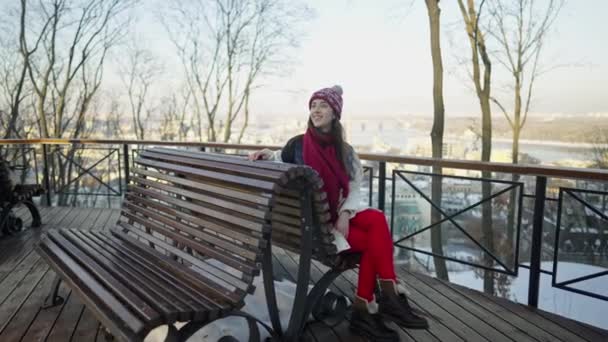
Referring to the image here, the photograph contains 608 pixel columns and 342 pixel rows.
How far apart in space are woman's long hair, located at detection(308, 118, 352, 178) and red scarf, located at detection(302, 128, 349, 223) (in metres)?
0.02

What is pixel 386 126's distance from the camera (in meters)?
8.97

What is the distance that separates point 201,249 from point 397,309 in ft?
3.09

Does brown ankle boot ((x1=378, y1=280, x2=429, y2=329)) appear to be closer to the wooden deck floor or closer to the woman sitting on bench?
the woman sitting on bench

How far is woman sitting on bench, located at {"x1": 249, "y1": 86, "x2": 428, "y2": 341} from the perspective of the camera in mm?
1837

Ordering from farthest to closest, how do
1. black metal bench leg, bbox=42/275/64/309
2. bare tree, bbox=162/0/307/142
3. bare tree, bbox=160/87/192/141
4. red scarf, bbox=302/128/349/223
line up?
bare tree, bbox=160/87/192/141 < bare tree, bbox=162/0/307/142 < black metal bench leg, bbox=42/275/64/309 < red scarf, bbox=302/128/349/223

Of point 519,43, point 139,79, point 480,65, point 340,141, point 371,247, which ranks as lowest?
point 371,247

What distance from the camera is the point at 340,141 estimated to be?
2002mm

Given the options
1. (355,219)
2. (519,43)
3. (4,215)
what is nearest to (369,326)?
(355,219)

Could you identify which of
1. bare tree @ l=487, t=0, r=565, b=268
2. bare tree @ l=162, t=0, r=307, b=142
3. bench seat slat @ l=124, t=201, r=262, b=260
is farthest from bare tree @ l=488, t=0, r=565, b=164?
bench seat slat @ l=124, t=201, r=262, b=260

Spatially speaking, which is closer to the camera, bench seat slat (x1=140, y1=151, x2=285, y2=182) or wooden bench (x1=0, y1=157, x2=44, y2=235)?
bench seat slat (x1=140, y1=151, x2=285, y2=182)

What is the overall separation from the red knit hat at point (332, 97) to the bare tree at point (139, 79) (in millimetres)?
12395

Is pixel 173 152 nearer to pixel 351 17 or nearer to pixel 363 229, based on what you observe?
pixel 363 229

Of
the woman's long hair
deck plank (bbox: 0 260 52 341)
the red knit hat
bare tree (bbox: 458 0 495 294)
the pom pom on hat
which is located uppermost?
bare tree (bbox: 458 0 495 294)

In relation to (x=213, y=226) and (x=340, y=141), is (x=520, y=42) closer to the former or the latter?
(x=340, y=141)
